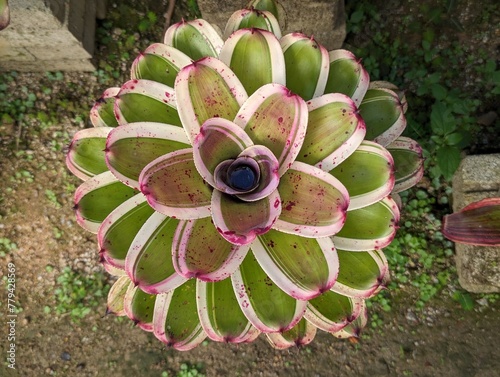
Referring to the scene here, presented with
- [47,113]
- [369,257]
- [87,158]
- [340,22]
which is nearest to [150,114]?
[87,158]

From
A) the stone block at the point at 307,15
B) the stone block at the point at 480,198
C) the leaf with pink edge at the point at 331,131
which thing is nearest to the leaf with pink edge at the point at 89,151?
the leaf with pink edge at the point at 331,131

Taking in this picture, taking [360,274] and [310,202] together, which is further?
[360,274]

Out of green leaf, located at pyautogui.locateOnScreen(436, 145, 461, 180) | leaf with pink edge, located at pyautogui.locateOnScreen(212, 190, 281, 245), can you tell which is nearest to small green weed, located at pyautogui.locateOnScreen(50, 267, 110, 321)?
leaf with pink edge, located at pyautogui.locateOnScreen(212, 190, 281, 245)

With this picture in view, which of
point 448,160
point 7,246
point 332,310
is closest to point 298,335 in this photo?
point 332,310

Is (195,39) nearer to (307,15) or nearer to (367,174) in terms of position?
(367,174)

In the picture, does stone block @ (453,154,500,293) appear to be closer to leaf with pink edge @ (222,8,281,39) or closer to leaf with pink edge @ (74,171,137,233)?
leaf with pink edge @ (222,8,281,39)

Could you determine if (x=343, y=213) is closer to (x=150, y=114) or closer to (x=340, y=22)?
(x=150, y=114)

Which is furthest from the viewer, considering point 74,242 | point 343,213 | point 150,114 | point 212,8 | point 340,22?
point 74,242
